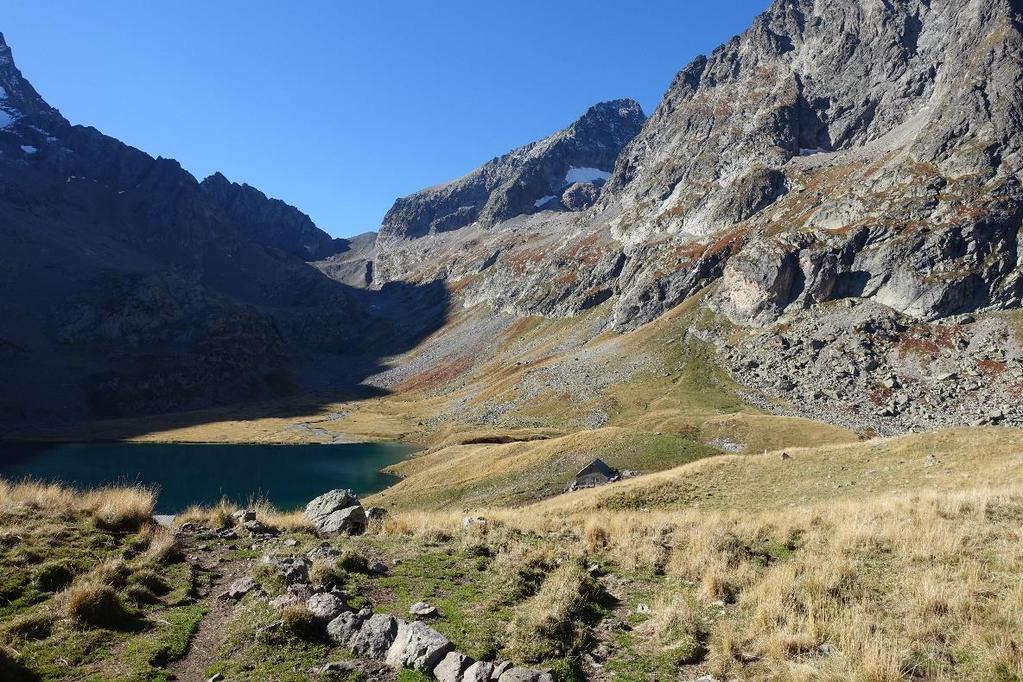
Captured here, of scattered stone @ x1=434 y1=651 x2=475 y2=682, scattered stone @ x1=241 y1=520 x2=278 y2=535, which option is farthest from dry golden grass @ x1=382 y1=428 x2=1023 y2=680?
scattered stone @ x1=241 y1=520 x2=278 y2=535

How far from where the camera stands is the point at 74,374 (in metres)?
190

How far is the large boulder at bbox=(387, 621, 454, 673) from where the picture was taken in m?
11.0

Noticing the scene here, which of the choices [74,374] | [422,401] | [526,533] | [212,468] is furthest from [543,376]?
[74,374]

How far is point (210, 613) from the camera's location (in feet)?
44.3

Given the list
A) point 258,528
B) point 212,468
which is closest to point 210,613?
point 258,528

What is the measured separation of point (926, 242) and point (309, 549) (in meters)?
125

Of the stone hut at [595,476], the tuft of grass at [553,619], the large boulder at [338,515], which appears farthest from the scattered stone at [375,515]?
the stone hut at [595,476]

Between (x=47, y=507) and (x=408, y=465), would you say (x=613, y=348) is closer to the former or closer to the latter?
(x=408, y=465)

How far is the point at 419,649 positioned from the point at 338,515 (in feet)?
46.8

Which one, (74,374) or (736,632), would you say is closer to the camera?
(736,632)

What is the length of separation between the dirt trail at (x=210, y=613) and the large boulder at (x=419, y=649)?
3.48 m

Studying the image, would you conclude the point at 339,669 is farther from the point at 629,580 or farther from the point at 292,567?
the point at 629,580

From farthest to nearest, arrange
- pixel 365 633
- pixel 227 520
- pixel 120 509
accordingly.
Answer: pixel 227 520 → pixel 120 509 → pixel 365 633

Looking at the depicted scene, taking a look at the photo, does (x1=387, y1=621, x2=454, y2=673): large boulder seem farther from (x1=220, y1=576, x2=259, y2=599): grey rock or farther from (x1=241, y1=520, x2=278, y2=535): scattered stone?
(x1=241, y1=520, x2=278, y2=535): scattered stone
